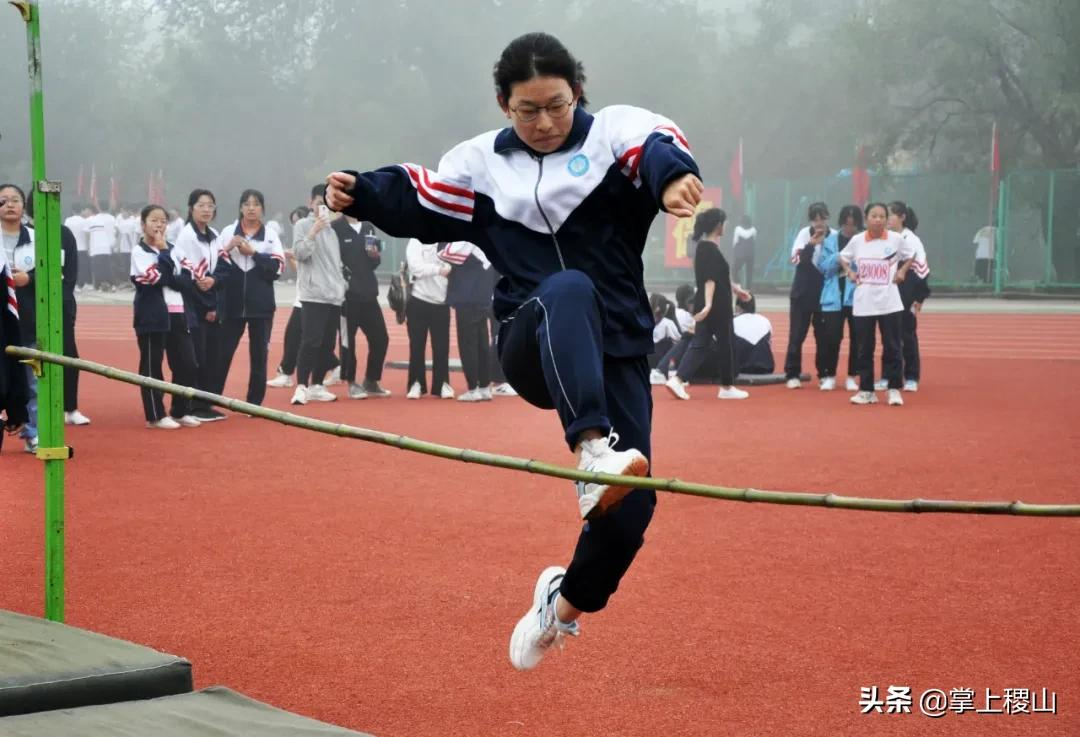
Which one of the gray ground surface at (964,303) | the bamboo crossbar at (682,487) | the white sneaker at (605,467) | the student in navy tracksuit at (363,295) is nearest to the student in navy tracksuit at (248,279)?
the student in navy tracksuit at (363,295)

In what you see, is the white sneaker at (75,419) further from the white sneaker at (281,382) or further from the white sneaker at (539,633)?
the white sneaker at (539,633)

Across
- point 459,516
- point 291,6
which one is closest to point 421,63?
point 291,6

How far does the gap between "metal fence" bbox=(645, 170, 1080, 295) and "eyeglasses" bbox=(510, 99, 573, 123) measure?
25573 millimetres

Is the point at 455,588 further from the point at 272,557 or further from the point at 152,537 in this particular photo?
the point at 152,537

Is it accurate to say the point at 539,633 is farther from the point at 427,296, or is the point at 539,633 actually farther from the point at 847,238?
the point at 847,238

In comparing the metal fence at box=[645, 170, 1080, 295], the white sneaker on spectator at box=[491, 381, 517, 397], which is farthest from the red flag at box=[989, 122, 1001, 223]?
the white sneaker on spectator at box=[491, 381, 517, 397]

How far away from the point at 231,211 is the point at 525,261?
47193 millimetres

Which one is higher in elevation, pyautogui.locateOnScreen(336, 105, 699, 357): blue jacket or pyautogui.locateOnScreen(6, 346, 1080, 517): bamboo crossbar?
pyautogui.locateOnScreen(336, 105, 699, 357): blue jacket

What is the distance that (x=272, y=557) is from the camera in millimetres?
6277

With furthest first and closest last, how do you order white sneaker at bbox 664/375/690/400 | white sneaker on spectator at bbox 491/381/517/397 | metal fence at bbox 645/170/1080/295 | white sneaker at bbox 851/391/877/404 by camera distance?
metal fence at bbox 645/170/1080/295, white sneaker on spectator at bbox 491/381/517/397, white sneaker at bbox 664/375/690/400, white sneaker at bbox 851/391/877/404

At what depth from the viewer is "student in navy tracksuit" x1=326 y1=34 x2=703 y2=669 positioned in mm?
3393

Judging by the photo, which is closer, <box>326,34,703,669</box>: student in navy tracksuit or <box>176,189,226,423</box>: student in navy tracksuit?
<box>326,34,703,669</box>: student in navy tracksuit

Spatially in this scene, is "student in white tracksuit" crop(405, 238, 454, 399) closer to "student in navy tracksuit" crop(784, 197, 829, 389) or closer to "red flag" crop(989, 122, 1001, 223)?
"student in navy tracksuit" crop(784, 197, 829, 389)

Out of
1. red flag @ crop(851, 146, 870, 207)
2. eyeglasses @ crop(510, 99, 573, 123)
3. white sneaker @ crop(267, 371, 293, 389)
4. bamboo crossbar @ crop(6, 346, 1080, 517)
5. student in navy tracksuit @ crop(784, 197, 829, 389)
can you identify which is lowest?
white sneaker @ crop(267, 371, 293, 389)
